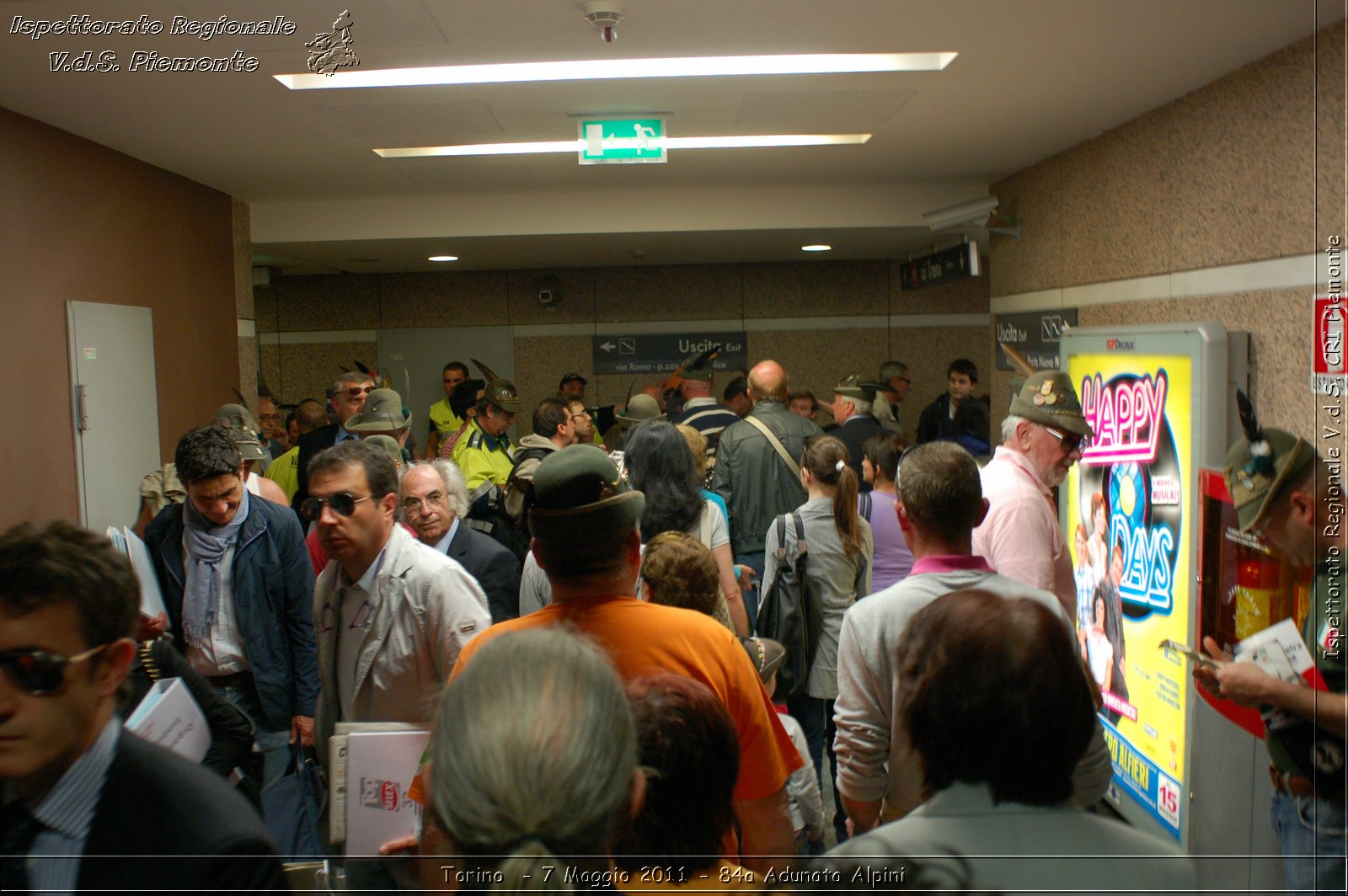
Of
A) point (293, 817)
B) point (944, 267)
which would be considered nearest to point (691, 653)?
point (293, 817)

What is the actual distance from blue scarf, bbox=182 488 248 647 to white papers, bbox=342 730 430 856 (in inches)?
38.1

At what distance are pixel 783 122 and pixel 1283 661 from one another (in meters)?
3.30

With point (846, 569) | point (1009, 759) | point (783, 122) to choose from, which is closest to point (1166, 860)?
point (1009, 759)

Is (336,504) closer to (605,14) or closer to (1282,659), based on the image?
(605,14)

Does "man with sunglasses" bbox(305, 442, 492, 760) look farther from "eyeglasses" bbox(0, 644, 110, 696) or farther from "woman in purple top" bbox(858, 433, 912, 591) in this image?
"woman in purple top" bbox(858, 433, 912, 591)

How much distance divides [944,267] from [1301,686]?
17.4ft

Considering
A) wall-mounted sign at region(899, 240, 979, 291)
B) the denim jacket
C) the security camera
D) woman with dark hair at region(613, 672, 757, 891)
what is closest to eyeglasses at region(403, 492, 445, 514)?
the denim jacket

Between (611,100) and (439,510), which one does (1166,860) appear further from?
(611,100)

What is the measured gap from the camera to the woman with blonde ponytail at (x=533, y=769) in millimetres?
836

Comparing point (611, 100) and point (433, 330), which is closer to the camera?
point (611, 100)

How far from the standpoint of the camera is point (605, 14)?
276cm

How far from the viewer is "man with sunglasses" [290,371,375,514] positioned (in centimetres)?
438

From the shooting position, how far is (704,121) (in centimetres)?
432

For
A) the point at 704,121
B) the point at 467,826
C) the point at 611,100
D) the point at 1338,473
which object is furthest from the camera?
the point at 704,121
